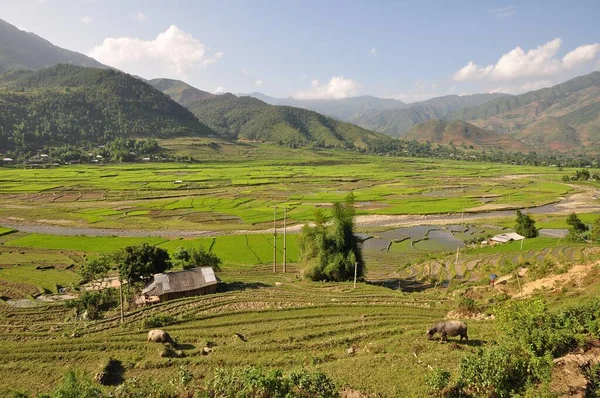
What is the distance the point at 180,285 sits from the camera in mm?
31219

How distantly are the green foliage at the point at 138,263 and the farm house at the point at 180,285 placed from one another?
1612mm

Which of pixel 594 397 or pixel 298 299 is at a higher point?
pixel 594 397

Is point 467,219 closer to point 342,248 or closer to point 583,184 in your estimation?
point 342,248

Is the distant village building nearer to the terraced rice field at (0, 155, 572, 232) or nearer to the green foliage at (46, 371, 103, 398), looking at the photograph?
the terraced rice field at (0, 155, 572, 232)

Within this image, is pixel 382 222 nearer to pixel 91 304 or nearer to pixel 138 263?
pixel 138 263

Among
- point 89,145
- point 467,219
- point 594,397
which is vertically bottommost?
point 467,219

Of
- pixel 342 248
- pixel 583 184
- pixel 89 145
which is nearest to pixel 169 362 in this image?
pixel 342 248

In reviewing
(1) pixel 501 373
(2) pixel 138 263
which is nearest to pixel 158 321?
(2) pixel 138 263

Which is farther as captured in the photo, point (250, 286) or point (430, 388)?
point (250, 286)

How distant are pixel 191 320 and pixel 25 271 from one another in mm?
26792

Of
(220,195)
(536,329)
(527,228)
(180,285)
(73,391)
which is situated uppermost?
(536,329)

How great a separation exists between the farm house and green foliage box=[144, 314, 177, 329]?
6171 millimetres

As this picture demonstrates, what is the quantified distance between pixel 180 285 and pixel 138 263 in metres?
4.56

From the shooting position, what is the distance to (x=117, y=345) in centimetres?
1980
